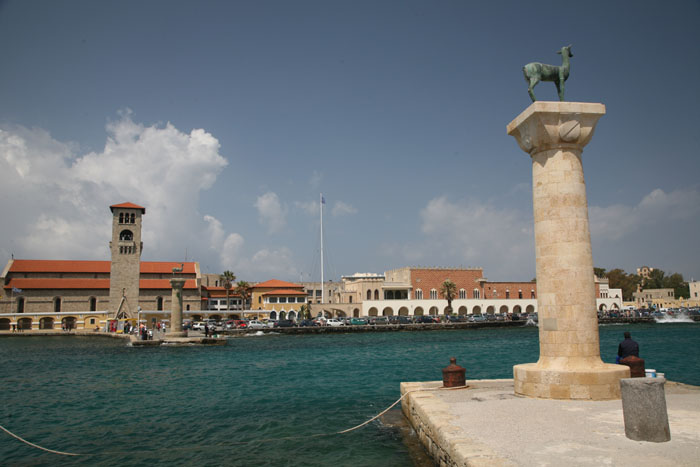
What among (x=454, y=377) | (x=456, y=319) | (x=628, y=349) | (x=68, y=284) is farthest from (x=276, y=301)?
(x=628, y=349)

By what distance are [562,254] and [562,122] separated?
105 inches

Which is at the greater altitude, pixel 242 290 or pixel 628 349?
pixel 242 290

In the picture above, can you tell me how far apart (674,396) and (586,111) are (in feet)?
19.1

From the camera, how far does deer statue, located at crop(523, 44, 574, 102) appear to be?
33.5 ft

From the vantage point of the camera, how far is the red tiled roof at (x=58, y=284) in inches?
2386

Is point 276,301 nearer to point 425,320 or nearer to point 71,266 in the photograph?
point 425,320

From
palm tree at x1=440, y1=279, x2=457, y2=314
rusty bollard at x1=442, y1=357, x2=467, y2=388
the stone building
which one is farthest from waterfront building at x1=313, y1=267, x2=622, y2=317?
rusty bollard at x1=442, y1=357, x2=467, y2=388

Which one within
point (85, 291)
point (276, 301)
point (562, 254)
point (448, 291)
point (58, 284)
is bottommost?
point (276, 301)

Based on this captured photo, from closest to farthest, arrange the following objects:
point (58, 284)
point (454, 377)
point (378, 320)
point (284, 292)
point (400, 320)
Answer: point (454, 377), point (58, 284), point (400, 320), point (378, 320), point (284, 292)

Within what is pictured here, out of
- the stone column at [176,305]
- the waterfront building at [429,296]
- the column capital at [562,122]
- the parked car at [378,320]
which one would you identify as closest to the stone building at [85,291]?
the stone column at [176,305]

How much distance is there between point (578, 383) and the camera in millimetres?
8820

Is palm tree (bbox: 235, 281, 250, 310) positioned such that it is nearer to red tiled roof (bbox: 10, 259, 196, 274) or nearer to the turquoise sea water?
red tiled roof (bbox: 10, 259, 196, 274)

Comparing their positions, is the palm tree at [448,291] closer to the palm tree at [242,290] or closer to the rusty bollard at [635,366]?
the palm tree at [242,290]

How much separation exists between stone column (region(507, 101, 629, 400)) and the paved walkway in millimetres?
686
